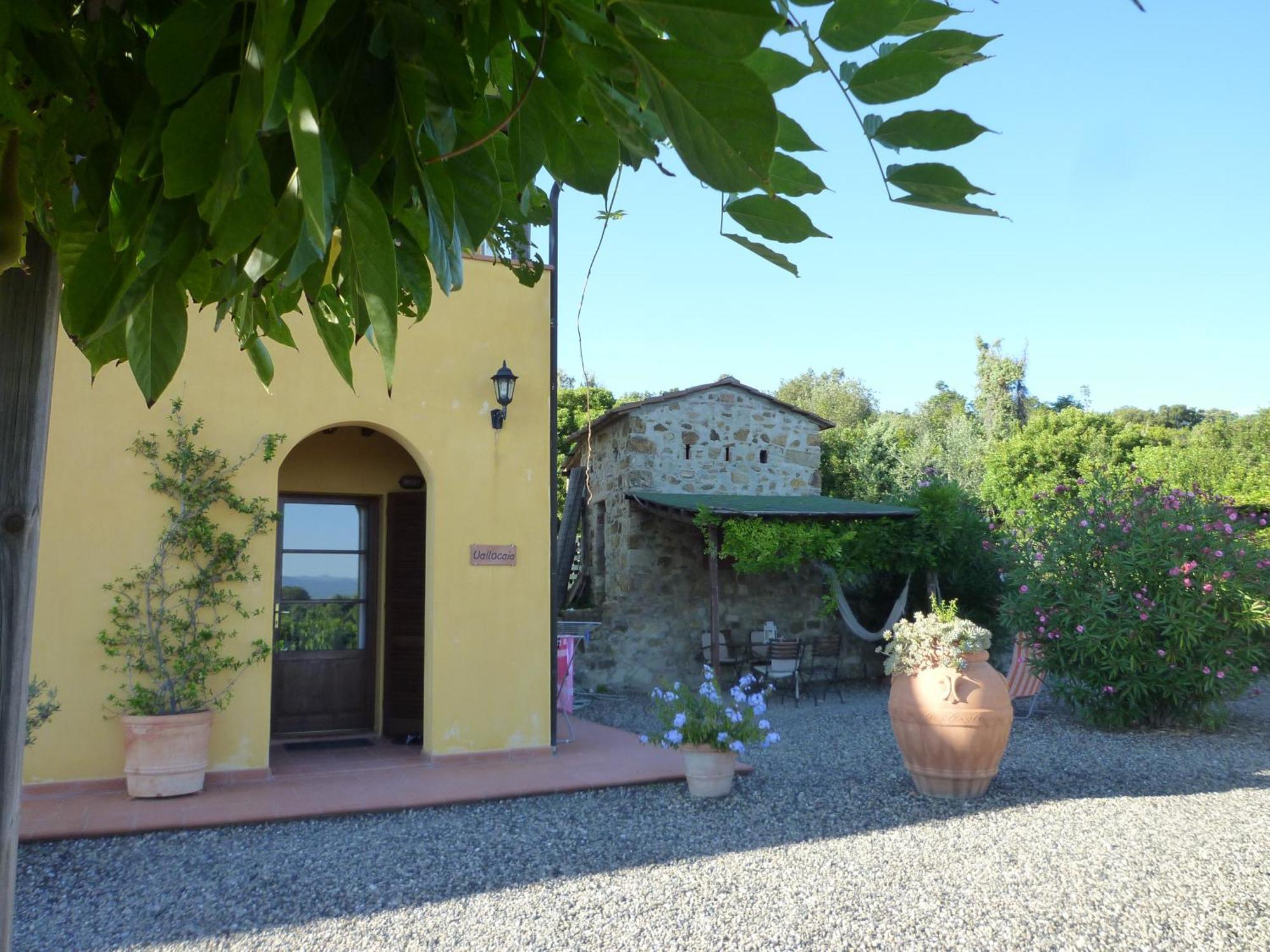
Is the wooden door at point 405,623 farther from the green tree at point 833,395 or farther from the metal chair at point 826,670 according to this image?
the green tree at point 833,395

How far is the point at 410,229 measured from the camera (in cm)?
86

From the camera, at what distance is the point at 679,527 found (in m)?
11.5

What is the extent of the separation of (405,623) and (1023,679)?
5.71 m

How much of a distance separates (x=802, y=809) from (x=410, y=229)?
16.2ft

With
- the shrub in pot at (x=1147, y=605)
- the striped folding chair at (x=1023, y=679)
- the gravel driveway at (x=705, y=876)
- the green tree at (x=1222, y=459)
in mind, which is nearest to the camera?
the gravel driveway at (x=705, y=876)

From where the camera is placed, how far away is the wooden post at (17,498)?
944 millimetres

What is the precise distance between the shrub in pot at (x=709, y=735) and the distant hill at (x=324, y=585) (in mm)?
2980

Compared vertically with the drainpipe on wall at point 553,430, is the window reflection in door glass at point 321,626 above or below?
below

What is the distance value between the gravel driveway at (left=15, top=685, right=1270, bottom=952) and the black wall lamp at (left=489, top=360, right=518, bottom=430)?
7.86ft

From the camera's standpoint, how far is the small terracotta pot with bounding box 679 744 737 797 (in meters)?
5.36

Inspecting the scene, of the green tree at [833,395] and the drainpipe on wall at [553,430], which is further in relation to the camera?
the green tree at [833,395]

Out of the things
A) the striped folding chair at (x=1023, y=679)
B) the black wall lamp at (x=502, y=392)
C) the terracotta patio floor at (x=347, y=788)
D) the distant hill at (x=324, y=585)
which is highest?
the black wall lamp at (x=502, y=392)

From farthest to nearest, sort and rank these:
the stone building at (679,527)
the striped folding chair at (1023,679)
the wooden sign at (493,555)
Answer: the stone building at (679,527) → the striped folding chair at (1023,679) → the wooden sign at (493,555)

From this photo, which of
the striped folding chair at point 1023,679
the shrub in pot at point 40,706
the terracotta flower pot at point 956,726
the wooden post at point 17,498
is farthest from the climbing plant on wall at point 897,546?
the wooden post at point 17,498
